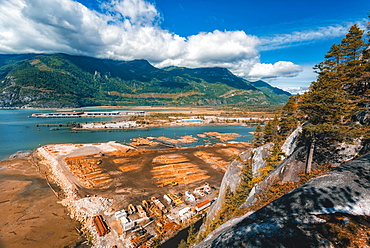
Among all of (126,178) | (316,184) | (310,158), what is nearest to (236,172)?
(310,158)

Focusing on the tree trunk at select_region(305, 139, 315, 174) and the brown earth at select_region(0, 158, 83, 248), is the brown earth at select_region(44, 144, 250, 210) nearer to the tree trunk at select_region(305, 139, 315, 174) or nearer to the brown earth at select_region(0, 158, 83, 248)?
the brown earth at select_region(0, 158, 83, 248)

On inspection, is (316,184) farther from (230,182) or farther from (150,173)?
(150,173)

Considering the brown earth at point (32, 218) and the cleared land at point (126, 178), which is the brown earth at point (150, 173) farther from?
the brown earth at point (32, 218)

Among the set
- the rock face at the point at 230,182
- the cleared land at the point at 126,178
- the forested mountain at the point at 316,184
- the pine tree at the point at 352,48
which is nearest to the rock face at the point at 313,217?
the forested mountain at the point at 316,184

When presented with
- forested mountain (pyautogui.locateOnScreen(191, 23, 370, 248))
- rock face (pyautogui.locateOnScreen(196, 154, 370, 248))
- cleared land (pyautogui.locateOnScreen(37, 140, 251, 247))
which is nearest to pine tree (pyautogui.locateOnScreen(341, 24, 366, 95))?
forested mountain (pyautogui.locateOnScreen(191, 23, 370, 248))

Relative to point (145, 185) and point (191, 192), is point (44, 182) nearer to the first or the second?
point (145, 185)

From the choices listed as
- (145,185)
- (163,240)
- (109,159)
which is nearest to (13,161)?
(109,159)
